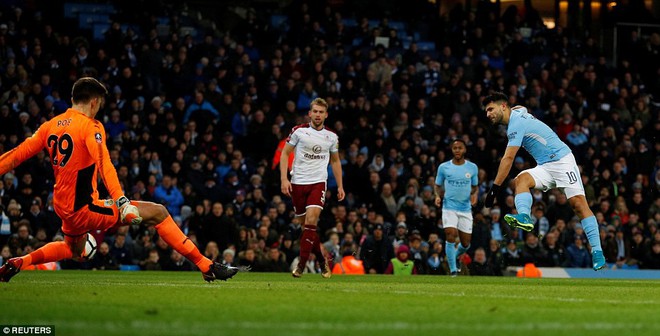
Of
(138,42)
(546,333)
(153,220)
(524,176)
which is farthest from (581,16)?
(546,333)

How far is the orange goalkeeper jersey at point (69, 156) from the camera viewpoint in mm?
11141

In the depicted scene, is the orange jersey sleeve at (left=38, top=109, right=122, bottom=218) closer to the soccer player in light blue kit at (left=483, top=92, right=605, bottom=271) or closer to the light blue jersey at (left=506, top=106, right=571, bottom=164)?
the soccer player in light blue kit at (left=483, top=92, right=605, bottom=271)

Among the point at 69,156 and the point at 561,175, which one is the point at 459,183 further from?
the point at 69,156

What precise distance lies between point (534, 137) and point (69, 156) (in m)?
6.98

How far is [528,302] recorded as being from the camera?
10.3 m

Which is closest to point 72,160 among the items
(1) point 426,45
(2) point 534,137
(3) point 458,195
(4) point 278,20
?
(2) point 534,137

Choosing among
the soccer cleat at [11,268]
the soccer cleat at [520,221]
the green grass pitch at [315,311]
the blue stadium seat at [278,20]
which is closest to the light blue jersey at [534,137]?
the soccer cleat at [520,221]

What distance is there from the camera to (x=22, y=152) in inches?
441

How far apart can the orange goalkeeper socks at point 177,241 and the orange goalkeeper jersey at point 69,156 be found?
2.68ft

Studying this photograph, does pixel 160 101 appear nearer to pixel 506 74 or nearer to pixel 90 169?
pixel 506 74

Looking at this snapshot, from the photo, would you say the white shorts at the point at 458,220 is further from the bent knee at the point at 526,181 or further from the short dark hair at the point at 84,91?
the short dark hair at the point at 84,91

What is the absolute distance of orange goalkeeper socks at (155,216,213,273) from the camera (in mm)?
11664

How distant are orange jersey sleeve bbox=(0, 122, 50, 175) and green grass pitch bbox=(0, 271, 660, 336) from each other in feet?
4.04

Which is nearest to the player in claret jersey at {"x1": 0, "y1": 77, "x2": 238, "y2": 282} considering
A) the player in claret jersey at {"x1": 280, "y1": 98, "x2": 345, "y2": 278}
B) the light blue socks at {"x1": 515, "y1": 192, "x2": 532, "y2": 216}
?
the player in claret jersey at {"x1": 280, "y1": 98, "x2": 345, "y2": 278}
